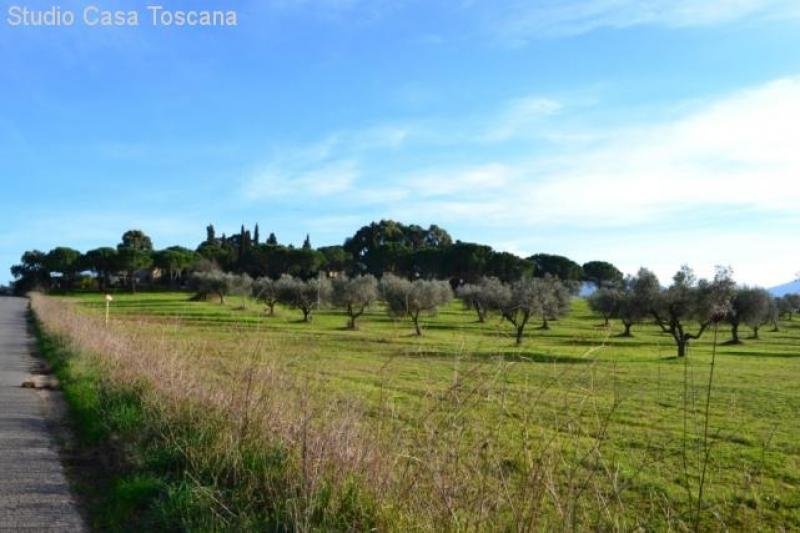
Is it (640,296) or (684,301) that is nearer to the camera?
(684,301)

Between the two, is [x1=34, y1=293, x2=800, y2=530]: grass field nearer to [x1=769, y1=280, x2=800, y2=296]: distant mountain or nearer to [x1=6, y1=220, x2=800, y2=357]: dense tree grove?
[x1=6, y1=220, x2=800, y2=357]: dense tree grove

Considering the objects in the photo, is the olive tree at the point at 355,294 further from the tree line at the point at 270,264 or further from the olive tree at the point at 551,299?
the tree line at the point at 270,264

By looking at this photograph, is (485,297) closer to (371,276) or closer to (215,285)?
(371,276)

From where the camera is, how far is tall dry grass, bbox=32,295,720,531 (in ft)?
13.7

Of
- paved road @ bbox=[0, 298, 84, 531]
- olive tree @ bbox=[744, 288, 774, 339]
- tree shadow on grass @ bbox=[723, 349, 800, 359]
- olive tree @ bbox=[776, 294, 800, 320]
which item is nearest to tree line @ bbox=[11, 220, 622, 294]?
olive tree @ bbox=[776, 294, 800, 320]

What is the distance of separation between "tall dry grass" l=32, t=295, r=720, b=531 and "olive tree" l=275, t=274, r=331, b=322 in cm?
6115

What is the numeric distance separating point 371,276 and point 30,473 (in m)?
65.3

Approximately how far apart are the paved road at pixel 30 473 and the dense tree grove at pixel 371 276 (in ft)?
134

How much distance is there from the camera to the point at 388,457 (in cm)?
507

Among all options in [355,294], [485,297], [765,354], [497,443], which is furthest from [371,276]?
[497,443]

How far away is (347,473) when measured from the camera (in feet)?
16.5

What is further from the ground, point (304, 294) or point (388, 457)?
point (304, 294)

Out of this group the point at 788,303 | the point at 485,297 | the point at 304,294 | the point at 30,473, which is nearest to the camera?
the point at 30,473

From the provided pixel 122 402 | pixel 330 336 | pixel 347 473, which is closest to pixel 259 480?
pixel 347 473
